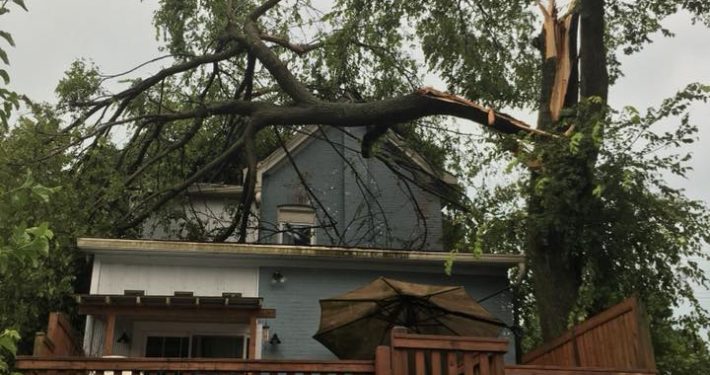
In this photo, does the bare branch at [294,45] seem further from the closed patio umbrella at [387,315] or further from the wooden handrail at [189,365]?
the wooden handrail at [189,365]

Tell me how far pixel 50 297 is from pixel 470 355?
→ 6.75m

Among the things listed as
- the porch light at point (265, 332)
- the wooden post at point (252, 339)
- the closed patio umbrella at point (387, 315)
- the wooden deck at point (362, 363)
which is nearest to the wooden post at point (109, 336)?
the wooden post at point (252, 339)

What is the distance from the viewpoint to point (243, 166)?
665 inches

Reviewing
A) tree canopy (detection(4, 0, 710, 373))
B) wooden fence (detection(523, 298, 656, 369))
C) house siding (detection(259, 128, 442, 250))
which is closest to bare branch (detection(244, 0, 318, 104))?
A: tree canopy (detection(4, 0, 710, 373))

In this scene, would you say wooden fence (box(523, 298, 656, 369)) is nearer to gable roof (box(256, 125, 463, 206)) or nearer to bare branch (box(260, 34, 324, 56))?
gable roof (box(256, 125, 463, 206))

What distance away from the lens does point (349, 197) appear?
1609cm

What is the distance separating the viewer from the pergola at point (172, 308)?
8.49 metres

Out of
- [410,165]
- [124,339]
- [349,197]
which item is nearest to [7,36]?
[124,339]

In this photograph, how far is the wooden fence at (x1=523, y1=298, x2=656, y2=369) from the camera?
6352 millimetres

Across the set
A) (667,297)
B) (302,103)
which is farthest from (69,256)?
(667,297)

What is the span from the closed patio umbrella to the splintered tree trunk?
57.8 inches

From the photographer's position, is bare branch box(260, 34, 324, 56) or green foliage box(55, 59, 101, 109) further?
bare branch box(260, 34, 324, 56)

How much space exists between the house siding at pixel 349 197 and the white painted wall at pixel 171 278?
Result: 164 inches

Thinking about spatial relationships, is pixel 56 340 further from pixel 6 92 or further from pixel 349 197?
pixel 349 197
